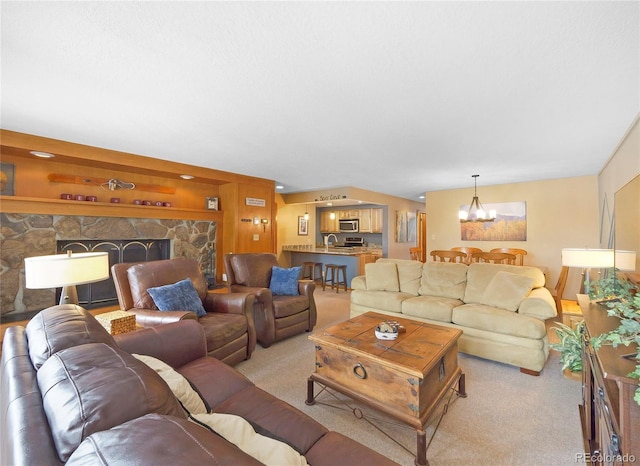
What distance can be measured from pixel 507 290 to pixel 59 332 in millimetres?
3542

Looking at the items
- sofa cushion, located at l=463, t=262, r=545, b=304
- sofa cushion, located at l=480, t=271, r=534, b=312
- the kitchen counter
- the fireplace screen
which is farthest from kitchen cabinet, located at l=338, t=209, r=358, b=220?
sofa cushion, located at l=480, t=271, r=534, b=312

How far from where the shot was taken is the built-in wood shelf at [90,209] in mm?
3469

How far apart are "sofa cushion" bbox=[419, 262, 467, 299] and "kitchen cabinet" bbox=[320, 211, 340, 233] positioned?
4.94 metres

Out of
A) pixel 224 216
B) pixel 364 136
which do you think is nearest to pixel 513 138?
pixel 364 136

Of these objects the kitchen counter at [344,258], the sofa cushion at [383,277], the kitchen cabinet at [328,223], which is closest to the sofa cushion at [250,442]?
the sofa cushion at [383,277]

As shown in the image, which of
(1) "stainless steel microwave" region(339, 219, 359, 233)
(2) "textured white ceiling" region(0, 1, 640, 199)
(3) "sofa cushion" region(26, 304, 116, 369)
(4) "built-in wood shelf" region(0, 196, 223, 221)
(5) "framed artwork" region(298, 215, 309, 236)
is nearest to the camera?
(3) "sofa cushion" region(26, 304, 116, 369)

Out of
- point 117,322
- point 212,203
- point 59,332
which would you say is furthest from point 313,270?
point 59,332

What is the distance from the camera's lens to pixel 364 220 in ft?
26.8

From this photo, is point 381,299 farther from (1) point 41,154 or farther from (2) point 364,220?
(2) point 364,220

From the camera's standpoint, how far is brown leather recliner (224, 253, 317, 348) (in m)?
3.20

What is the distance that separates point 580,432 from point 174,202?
223 inches

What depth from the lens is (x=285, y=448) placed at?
964mm

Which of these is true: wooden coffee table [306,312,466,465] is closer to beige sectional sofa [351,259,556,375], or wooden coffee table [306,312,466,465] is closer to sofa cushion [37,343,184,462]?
beige sectional sofa [351,259,556,375]

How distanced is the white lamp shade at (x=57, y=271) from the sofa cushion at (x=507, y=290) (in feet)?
12.0
